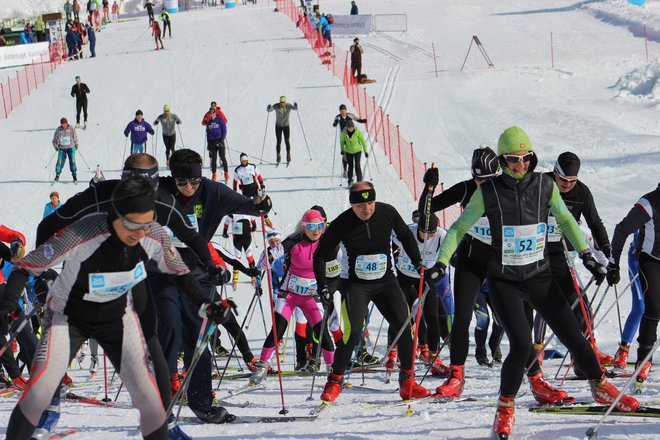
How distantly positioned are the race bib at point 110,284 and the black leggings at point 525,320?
222 cm

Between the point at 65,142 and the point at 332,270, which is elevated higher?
the point at 332,270

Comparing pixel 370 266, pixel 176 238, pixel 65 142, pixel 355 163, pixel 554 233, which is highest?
pixel 176 238

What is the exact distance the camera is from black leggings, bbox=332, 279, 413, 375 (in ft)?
22.3

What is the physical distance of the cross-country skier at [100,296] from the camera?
441 centimetres

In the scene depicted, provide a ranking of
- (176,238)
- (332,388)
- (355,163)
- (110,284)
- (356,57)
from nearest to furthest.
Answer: (110,284)
(176,238)
(332,388)
(355,163)
(356,57)

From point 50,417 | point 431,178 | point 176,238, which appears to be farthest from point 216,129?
point 50,417

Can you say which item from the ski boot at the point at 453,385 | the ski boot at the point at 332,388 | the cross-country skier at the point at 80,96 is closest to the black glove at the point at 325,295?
the ski boot at the point at 332,388

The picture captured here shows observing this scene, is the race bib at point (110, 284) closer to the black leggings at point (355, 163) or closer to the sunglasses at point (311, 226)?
the sunglasses at point (311, 226)

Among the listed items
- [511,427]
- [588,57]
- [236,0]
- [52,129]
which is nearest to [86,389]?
[511,427]

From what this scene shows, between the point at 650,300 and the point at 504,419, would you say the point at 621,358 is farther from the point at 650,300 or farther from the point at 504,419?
the point at 504,419

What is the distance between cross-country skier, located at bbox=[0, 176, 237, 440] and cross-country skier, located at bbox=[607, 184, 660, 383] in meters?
3.68

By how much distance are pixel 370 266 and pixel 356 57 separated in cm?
2077

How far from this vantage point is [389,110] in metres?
24.1

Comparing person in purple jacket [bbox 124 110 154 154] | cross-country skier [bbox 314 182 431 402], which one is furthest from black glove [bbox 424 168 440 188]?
person in purple jacket [bbox 124 110 154 154]
